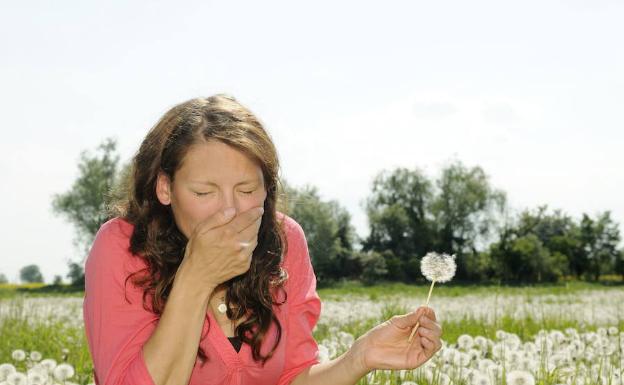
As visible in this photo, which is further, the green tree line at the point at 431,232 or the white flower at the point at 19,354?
the green tree line at the point at 431,232

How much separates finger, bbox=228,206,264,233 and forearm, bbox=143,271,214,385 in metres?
0.22

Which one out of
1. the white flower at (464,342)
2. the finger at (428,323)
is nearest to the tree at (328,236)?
the white flower at (464,342)

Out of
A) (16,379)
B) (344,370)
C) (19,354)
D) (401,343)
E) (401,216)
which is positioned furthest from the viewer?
(401,216)

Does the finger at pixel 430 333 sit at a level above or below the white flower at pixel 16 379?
above

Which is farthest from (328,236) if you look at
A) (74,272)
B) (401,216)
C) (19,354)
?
(19,354)

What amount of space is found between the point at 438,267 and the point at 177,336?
99 cm

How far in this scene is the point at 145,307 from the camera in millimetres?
2805

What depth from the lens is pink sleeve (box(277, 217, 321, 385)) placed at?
325 cm

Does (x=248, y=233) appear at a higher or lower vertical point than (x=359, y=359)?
higher

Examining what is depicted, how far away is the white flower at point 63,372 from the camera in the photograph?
4.32 metres

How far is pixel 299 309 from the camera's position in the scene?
131 inches

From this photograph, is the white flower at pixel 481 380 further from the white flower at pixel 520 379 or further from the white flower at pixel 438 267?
the white flower at pixel 438 267

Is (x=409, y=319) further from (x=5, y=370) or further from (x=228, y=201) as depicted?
(x=5, y=370)

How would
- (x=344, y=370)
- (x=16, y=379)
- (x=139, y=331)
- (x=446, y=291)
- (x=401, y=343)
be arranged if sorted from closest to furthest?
1. (x=139, y=331)
2. (x=401, y=343)
3. (x=344, y=370)
4. (x=16, y=379)
5. (x=446, y=291)
